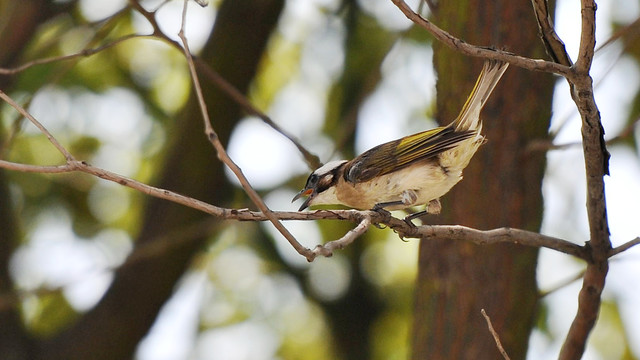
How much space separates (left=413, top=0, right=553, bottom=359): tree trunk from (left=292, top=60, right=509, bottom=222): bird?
0.24 metres

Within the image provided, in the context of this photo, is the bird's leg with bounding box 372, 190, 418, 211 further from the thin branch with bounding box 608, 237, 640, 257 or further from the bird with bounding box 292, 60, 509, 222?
the thin branch with bounding box 608, 237, 640, 257

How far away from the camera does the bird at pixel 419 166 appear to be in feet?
13.1

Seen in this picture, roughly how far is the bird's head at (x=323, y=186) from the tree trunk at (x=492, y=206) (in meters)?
0.77

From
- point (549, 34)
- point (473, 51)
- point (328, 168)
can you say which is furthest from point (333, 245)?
point (328, 168)

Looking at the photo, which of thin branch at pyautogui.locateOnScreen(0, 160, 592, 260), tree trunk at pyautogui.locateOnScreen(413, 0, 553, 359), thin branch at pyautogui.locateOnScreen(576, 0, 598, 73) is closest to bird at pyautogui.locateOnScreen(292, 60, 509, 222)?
tree trunk at pyautogui.locateOnScreen(413, 0, 553, 359)

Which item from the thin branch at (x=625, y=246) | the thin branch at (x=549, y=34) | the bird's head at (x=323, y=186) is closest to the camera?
the thin branch at (x=549, y=34)

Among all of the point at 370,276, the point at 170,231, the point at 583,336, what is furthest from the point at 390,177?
the point at 370,276

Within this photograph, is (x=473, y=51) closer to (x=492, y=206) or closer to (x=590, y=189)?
(x=590, y=189)

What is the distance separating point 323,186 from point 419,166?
3.04 ft

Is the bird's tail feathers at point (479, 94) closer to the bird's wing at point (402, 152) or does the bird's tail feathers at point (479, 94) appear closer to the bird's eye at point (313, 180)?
the bird's wing at point (402, 152)

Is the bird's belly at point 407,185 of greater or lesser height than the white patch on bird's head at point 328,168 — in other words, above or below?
below

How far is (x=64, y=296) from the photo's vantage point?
825cm

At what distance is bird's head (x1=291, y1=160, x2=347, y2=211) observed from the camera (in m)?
5.04

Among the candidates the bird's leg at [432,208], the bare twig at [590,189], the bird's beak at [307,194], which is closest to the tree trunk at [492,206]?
the bird's leg at [432,208]
